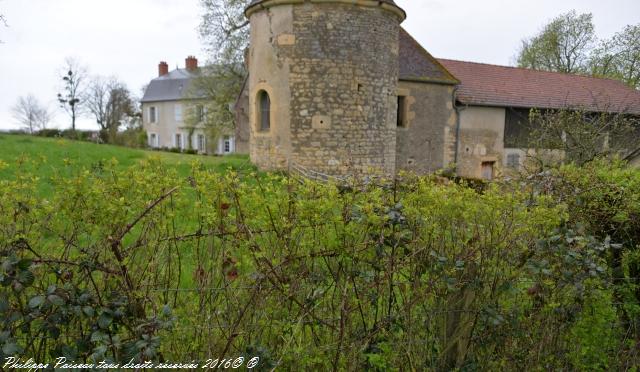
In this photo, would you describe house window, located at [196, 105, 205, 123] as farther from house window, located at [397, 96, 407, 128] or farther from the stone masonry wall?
the stone masonry wall

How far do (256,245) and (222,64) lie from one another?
23542 millimetres

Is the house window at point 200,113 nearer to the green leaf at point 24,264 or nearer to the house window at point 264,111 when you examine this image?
the house window at point 264,111

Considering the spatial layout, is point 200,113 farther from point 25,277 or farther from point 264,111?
point 25,277

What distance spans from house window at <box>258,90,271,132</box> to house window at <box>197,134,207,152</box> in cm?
2737

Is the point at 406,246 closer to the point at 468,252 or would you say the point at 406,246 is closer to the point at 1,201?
the point at 468,252

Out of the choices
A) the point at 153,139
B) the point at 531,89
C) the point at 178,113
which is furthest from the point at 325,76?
the point at 153,139

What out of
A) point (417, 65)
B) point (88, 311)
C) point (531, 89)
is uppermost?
point (417, 65)

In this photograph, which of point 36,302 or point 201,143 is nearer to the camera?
point 36,302

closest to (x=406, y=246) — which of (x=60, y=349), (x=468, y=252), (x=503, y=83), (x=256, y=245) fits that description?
(x=468, y=252)

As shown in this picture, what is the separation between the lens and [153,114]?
4566 cm

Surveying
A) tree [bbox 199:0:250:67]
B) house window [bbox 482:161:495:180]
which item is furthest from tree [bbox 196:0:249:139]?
house window [bbox 482:161:495:180]

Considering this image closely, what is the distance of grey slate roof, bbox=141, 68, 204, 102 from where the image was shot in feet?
139

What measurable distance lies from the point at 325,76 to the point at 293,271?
9.60 metres

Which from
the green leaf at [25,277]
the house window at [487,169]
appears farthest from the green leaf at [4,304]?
the house window at [487,169]
